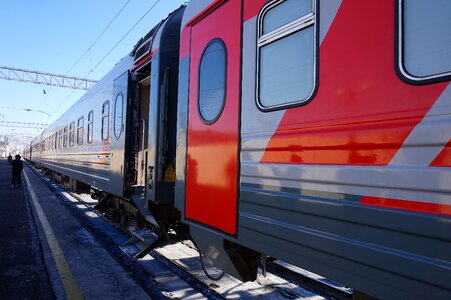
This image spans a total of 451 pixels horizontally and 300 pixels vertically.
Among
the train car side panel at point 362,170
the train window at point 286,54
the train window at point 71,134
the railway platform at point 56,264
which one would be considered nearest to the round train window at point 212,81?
the train window at point 286,54

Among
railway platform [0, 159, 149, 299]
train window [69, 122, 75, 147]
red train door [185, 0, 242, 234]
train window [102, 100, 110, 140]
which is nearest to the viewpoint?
red train door [185, 0, 242, 234]

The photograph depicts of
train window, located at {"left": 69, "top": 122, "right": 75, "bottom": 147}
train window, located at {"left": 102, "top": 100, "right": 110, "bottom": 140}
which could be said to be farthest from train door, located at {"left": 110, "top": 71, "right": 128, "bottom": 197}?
train window, located at {"left": 69, "top": 122, "right": 75, "bottom": 147}

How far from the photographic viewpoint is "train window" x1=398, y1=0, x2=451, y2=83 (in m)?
1.66

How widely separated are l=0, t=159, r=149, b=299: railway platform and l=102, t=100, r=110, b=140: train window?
2.08 metres

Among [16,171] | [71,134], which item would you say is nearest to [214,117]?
[71,134]

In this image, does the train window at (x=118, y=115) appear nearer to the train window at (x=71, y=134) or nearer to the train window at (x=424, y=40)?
the train window at (x=424, y=40)

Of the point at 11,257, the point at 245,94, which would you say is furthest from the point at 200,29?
the point at 11,257

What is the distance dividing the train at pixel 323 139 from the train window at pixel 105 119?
3.83 m

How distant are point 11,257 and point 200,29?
4.87 meters

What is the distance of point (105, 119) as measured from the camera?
7.77 meters

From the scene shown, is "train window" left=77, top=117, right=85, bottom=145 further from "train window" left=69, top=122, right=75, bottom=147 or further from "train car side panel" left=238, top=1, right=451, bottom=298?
"train car side panel" left=238, top=1, right=451, bottom=298

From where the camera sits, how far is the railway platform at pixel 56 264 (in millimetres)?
4629

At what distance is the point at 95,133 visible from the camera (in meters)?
8.57

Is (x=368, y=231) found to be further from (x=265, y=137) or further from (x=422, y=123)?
(x=265, y=137)
